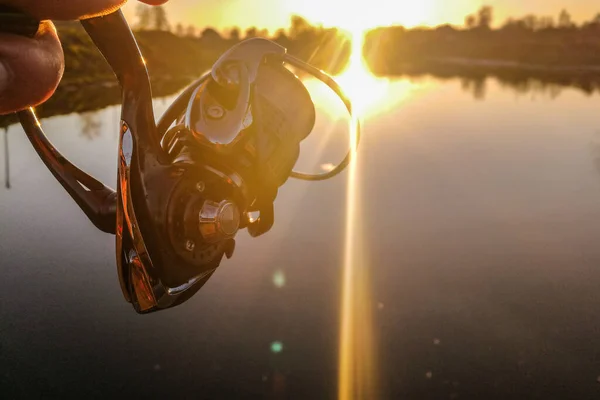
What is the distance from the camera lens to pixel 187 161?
1.91 meters

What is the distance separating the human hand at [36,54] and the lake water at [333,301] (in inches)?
98.9

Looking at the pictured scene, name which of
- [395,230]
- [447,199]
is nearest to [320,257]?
[395,230]

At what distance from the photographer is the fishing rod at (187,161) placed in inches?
67.3

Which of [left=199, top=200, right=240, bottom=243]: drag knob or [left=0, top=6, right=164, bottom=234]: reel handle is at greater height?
[left=0, top=6, right=164, bottom=234]: reel handle

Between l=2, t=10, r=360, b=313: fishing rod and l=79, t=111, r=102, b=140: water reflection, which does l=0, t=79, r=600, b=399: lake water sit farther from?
l=79, t=111, r=102, b=140: water reflection

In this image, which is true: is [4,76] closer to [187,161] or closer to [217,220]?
[187,161]

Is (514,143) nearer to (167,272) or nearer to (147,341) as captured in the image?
(147,341)

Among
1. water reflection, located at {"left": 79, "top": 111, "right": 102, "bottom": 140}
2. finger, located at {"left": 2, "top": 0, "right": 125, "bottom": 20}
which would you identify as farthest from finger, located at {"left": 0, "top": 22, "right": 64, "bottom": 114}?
water reflection, located at {"left": 79, "top": 111, "right": 102, "bottom": 140}

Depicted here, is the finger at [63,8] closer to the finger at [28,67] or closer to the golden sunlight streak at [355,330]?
the finger at [28,67]

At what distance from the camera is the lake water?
A: 573 centimetres

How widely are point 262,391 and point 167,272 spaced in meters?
4.01

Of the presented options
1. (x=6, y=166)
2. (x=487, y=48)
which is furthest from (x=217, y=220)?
(x=487, y=48)

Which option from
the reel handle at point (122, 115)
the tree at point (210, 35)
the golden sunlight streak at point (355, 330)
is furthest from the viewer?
the tree at point (210, 35)

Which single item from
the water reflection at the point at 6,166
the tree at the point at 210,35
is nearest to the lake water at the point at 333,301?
the water reflection at the point at 6,166
